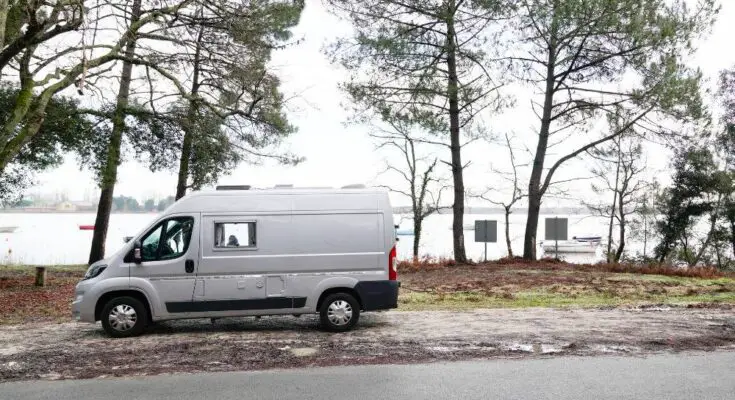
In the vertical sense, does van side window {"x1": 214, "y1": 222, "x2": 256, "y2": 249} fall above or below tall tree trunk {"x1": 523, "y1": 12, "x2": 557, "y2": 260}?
below

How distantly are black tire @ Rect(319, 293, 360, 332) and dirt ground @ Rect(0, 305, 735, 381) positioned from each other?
20 centimetres

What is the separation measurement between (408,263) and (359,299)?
44.7ft

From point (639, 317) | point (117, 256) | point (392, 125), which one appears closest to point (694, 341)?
point (639, 317)

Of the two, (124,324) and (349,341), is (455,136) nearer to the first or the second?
(349,341)

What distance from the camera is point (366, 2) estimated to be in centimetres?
2347

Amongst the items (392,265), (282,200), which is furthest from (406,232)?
(282,200)

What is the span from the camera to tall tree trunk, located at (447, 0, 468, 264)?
23094 mm

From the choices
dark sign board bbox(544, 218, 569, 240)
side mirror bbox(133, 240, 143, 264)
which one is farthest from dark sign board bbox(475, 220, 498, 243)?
side mirror bbox(133, 240, 143, 264)

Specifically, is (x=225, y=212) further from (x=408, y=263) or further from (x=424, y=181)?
(x=424, y=181)

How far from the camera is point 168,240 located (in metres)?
10.1

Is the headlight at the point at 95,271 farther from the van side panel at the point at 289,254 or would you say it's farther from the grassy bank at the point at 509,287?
the grassy bank at the point at 509,287

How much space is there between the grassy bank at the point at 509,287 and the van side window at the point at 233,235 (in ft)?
14.1

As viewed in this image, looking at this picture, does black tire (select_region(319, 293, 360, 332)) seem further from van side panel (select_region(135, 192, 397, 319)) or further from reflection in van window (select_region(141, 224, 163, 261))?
reflection in van window (select_region(141, 224, 163, 261))

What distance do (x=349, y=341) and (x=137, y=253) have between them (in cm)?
358
